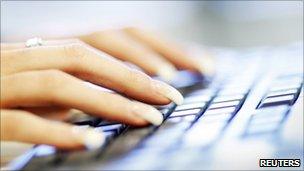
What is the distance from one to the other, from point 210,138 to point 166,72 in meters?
0.30

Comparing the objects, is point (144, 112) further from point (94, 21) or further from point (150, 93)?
point (94, 21)

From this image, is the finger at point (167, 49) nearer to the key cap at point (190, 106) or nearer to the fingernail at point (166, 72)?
the fingernail at point (166, 72)

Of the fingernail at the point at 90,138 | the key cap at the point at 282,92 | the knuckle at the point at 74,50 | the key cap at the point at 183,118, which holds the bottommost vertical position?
the fingernail at the point at 90,138

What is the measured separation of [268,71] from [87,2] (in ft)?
2.67

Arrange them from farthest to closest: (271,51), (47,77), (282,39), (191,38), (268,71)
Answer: (191,38) → (282,39) → (271,51) → (268,71) → (47,77)

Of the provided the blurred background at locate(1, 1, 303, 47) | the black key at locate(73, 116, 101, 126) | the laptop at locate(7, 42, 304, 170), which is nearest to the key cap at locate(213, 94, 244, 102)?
the laptop at locate(7, 42, 304, 170)

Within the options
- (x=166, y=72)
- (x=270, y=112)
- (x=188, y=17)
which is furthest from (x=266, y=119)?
(x=188, y=17)

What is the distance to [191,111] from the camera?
38cm

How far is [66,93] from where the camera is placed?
15.1 inches

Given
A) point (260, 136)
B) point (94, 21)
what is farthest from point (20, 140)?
point (94, 21)

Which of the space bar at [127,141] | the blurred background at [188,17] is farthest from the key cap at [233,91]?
the blurred background at [188,17]

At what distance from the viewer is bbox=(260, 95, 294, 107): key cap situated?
0.36 meters

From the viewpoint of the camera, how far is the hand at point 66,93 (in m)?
0.35

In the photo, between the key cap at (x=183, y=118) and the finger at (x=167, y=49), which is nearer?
the key cap at (x=183, y=118)
